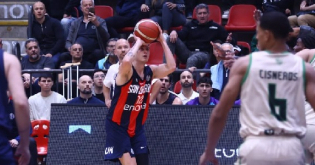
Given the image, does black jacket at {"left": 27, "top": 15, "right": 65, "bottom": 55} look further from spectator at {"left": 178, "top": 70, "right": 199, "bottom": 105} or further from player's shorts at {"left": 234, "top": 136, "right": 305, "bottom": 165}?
player's shorts at {"left": 234, "top": 136, "right": 305, "bottom": 165}

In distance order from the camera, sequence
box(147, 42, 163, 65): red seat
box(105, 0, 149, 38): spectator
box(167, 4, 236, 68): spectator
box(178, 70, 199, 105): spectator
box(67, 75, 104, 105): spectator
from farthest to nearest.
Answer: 1. box(105, 0, 149, 38): spectator
2. box(167, 4, 236, 68): spectator
3. box(147, 42, 163, 65): red seat
4. box(178, 70, 199, 105): spectator
5. box(67, 75, 104, 105): spectator

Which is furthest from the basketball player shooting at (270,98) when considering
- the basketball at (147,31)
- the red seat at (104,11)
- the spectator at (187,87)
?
the red seat at (104,11)

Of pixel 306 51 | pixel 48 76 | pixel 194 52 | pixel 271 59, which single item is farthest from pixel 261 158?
pixel 194 52

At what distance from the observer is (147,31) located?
9039 mm

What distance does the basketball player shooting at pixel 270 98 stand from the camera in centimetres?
554

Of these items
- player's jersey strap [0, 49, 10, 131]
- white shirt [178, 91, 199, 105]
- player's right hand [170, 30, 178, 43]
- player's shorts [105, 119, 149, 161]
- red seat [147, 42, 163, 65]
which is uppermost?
player's jersey strap [0, 49, 10, 131]

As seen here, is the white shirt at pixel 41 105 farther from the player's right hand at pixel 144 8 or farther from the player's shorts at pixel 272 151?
the player's shorts at pixel 272 151

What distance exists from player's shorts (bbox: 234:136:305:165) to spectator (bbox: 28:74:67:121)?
6.43 m

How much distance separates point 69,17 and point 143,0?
63.7 inches

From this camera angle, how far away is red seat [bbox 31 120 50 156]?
11.2 meters

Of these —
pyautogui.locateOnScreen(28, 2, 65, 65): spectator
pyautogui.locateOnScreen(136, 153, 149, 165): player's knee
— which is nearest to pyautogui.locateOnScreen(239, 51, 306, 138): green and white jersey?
pyautogui.locateOnScreen(136, 153, 149, 165): player's knee

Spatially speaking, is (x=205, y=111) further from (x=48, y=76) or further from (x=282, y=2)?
(x=282, y=2)

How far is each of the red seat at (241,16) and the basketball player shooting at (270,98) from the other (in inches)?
391

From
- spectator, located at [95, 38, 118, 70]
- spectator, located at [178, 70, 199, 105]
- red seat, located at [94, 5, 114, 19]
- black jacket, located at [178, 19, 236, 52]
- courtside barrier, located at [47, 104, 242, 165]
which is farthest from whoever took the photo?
red seat, located at [94, 5, 114, 19]
